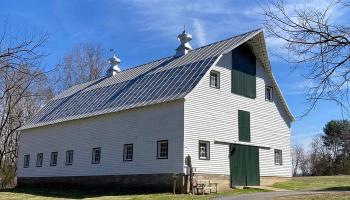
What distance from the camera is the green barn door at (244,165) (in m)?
26.7

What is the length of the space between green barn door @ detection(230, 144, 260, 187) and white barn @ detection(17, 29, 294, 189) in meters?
0.06

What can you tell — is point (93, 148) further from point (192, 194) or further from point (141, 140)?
point (192, 194)

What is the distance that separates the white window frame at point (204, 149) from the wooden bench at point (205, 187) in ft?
4.77

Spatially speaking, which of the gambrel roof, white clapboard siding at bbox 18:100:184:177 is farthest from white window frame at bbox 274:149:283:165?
white clapboard siding at bbox 18:100:184:177

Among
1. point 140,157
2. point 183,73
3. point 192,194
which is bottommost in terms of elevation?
point 192,194

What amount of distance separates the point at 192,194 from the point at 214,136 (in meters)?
3.95

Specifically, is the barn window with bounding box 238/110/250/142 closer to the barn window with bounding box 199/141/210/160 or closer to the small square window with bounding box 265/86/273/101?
the barn window with bounding box 199/141/210/160

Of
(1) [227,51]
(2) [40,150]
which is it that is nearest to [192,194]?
(1) [227,51]

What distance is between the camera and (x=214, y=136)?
2588 centimetres

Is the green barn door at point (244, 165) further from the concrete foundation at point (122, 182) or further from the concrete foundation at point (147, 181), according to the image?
the concrete foundation at point (122, 182)

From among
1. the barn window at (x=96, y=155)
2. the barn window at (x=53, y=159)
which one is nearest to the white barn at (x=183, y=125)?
the barn window at (x=96, y=155)

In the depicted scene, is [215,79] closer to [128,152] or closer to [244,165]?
[244,165]

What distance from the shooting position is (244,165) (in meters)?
27.4

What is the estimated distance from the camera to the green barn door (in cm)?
2667
